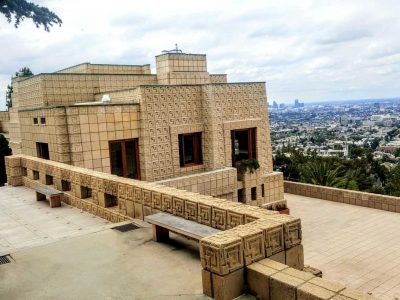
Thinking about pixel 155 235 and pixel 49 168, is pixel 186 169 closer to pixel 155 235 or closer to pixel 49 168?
pixel 49 168

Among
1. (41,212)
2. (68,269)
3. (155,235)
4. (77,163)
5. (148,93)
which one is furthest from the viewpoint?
(148,93)

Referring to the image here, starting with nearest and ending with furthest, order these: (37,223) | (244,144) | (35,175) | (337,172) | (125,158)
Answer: (37,223) < (35,175) < (125,158) < (244,144) < (337,172)

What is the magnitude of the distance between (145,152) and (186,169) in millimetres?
1989

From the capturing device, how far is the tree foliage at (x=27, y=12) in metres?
5.62

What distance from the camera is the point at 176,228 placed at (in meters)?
5.57

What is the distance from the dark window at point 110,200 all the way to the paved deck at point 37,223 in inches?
14.8

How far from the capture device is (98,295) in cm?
462

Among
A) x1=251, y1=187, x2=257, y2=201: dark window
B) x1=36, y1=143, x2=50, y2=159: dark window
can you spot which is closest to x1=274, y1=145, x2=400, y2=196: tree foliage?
x1=251, y1=187, x2=257, y2=201: dark window

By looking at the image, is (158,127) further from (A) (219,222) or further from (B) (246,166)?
(A) (219,222)

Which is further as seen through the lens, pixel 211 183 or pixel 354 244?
pixel 211 183

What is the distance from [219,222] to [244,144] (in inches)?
466

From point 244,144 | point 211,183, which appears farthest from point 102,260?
point 244,144

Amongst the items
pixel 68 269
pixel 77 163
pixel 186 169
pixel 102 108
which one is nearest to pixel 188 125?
pixel 186 169

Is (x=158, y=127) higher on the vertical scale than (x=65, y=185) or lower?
higher
